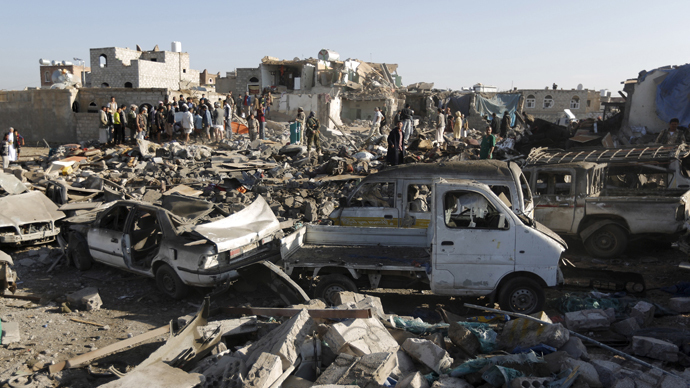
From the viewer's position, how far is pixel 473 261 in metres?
6.05

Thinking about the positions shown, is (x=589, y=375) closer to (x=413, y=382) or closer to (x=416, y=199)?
(x=413, y=382)

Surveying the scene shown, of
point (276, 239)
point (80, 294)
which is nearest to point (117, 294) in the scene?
point (80, 294)

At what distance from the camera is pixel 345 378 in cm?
404

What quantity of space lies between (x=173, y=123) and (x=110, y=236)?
13256 mm

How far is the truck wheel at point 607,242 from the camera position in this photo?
8709mm

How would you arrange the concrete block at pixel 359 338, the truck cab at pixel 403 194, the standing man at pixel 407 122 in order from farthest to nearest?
the standing man at pixel 407 122
the truck cab at pixel 403 194
the concrete block at pixel 359 338

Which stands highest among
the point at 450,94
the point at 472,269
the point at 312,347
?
the point at 450,94

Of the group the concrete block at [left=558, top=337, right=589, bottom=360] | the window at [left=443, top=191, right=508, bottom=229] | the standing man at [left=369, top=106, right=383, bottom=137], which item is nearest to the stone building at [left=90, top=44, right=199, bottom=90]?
the standing man at [left=369, top=106, right=383, bottom=137]

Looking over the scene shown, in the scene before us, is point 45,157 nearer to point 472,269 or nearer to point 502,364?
point 472,269

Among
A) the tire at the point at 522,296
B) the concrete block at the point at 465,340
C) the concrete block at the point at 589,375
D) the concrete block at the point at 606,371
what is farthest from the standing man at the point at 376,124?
the concrete block at the point at 589,375

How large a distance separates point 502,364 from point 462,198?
2.43 metres

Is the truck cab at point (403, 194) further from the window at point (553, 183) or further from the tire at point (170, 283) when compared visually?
the tire at point (170, 283)

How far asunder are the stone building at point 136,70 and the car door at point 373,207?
29.1 m

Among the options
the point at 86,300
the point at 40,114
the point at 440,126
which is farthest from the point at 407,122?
the point at 40,114
